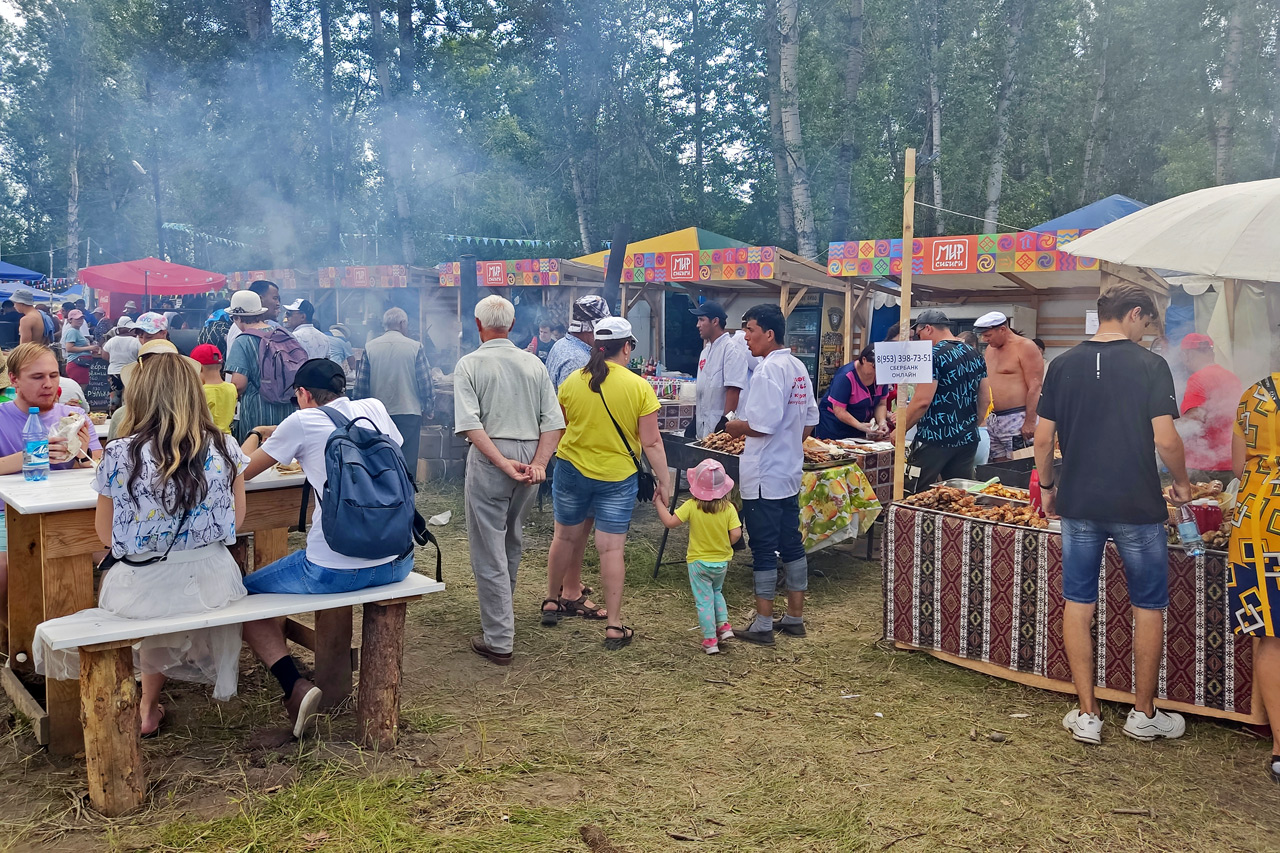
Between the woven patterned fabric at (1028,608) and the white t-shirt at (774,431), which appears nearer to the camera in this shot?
the woven patterned fabric at (1028,608)

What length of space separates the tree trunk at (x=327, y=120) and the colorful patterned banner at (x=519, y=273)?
8098mm

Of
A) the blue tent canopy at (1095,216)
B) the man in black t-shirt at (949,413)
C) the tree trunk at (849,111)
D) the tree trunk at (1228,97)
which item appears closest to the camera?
the man in black t-shirt at (949,413)

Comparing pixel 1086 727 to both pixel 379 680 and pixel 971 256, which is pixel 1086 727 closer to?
pixel 379 680

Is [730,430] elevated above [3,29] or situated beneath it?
situated beneath

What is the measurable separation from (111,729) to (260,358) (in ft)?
12.9

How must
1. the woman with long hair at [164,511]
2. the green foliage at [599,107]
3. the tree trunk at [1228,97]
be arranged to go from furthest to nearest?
1. the green foliage at [599,107]
2. the tree trunk at [1228,97]
3. the woman with long hair at [164,511]

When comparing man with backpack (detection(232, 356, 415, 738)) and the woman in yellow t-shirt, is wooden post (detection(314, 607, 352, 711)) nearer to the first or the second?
man with backpack (detection(232, 356, 415, 738))

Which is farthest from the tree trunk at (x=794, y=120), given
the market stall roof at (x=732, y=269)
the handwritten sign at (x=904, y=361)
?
the handwritten sign at (x=904, y=361)

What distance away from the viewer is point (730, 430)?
532 cm

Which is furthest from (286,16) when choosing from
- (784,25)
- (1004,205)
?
(1004,205)

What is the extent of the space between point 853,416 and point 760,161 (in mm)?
22909

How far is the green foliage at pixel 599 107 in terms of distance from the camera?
75.7 feet

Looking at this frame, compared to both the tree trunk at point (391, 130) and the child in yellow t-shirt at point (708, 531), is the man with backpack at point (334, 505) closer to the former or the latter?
the child in yellow t-shirt at point (708, 531)

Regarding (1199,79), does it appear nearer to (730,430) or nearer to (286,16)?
(286,16)
